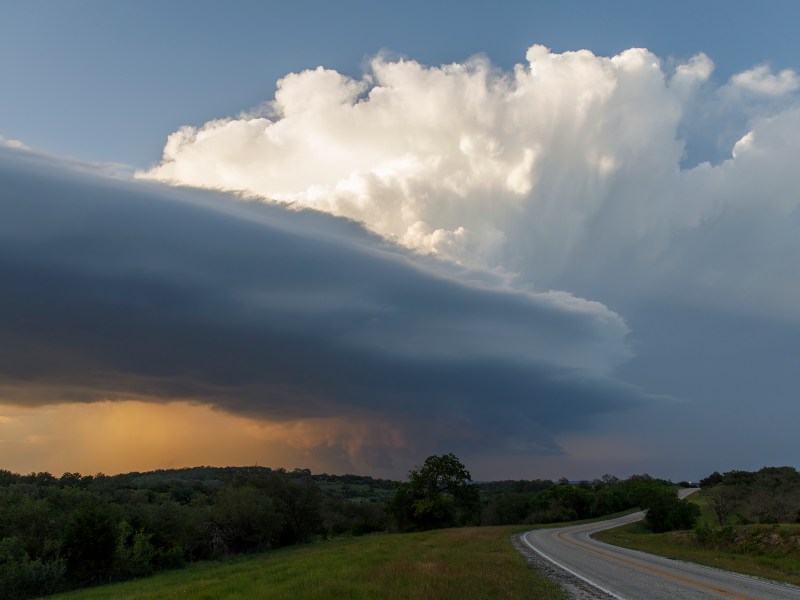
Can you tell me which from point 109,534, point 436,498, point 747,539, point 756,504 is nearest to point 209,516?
point 109,534

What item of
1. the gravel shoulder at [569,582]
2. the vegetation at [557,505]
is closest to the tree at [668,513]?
the vegetation at [557,505]

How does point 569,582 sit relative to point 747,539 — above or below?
above

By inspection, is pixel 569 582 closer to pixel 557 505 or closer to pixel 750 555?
pixel 750 555

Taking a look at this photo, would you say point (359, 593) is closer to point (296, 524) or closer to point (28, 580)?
point (28, 580)

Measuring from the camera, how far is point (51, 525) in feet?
153

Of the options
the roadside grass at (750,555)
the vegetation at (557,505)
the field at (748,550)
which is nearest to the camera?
the roadside grass at (750,555)

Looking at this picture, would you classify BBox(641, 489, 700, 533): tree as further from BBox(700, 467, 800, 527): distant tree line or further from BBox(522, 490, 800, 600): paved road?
Answer: BBox(522, 490, 800, 600): paved road

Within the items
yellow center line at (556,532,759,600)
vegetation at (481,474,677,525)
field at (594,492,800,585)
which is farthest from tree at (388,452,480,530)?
yellow center line at (556,532,759,600)

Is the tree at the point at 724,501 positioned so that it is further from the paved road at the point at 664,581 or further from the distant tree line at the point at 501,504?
the paved road at the point at 664,581

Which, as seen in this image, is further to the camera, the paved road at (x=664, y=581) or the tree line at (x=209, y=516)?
the tree line at (x=209, y=516)

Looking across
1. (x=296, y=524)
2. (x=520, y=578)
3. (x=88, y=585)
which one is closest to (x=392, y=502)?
(x=296, y=524)

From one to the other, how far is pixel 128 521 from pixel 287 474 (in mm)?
52779

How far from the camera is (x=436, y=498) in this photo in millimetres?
95875

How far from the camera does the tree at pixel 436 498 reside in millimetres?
94000
